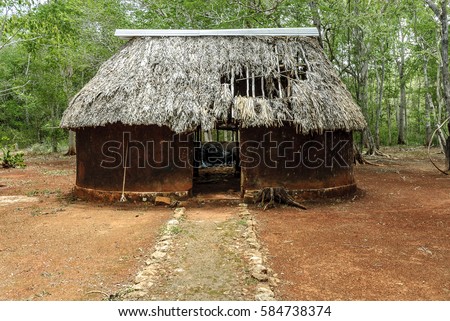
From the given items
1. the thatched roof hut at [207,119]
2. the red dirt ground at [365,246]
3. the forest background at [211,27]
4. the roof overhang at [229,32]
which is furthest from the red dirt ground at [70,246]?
the roof overhang at [229,32]

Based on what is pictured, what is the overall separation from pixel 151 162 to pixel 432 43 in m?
18.8

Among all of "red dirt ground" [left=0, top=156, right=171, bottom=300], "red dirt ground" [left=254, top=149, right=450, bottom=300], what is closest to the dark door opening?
"red dirt ground" [left=0, top=156, right=171, bottom=300]

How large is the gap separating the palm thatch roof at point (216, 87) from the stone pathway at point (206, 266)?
2.61 meters

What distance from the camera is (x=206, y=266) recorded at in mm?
4859

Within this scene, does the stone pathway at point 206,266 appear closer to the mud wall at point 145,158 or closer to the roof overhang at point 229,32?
the mud wall at point 145,158

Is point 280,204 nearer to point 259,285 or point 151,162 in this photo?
point 151,162

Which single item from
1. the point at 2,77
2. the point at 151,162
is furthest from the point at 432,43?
the point at 2,77

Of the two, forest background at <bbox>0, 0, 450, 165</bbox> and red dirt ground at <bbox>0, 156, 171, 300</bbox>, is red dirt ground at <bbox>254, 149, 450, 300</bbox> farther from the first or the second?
forest background at <bbox>0, 0, 450, 165</bbox>

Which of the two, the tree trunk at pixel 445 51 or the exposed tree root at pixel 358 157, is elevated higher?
the tree trunk at pixel 445 51

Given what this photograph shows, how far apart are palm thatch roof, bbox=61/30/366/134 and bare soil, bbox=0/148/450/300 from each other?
1.94 metres

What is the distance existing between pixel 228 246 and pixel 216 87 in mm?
4498

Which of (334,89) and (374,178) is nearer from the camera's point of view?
(334,89)

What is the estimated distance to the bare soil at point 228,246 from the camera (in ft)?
13.8

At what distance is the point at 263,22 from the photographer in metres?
16.7
